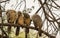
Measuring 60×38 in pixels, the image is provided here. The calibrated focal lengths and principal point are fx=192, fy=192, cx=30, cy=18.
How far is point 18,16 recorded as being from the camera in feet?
4.23

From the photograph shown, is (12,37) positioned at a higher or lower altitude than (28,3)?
lower

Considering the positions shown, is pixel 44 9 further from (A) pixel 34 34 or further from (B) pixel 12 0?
(B) pixel 12 0

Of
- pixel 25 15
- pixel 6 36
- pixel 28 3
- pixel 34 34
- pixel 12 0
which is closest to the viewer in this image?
pixel 6 36

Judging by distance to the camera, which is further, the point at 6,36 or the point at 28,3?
the point at 28,3

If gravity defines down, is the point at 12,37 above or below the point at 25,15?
below

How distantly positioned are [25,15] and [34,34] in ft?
0.64

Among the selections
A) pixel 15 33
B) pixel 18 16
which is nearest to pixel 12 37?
pixel 15 33

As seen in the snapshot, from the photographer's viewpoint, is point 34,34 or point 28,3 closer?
point 34,34

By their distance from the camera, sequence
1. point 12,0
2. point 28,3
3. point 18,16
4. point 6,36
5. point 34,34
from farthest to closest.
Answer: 1. point 28,3
2. point 12,0
3. point 34,34
4. point 18,16
5. point 6,36

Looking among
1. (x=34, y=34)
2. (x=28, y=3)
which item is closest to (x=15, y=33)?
(x=34, y=34)

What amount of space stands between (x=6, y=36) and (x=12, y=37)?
0.13 meters

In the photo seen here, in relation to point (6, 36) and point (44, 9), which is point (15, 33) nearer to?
point (6, 36)

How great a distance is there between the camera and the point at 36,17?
1539 millimetres

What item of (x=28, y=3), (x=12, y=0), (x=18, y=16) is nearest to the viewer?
(x=18, y=16)
